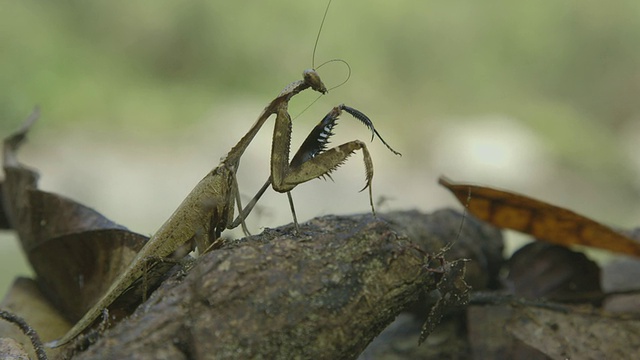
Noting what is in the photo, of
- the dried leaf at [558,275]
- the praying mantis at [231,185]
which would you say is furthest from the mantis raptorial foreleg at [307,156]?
the dried leaf at [558,275]

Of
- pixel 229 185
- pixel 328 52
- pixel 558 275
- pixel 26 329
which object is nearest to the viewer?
pixel 26 329

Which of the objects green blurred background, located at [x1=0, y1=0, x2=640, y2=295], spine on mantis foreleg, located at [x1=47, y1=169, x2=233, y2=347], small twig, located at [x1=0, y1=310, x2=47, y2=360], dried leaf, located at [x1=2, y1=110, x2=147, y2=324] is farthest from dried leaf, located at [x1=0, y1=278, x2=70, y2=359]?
green blurred background, located at [x1=0, y1=0, x2=640, y2=295]

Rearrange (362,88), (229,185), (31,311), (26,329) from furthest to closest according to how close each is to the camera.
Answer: (362,88), (31,311), (229,185), (26,329)

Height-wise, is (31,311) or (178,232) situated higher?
(178,232)

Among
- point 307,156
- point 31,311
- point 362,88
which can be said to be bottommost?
point 31,311

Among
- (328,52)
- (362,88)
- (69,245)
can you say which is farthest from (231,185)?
(362,88)

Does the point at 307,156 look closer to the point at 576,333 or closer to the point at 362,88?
the point at 576,333

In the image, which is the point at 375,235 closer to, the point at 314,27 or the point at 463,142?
the point at 314,27

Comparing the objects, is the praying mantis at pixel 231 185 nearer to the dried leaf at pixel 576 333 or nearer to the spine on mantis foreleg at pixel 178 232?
the spine on mantis foreleg at pixel 178 232
